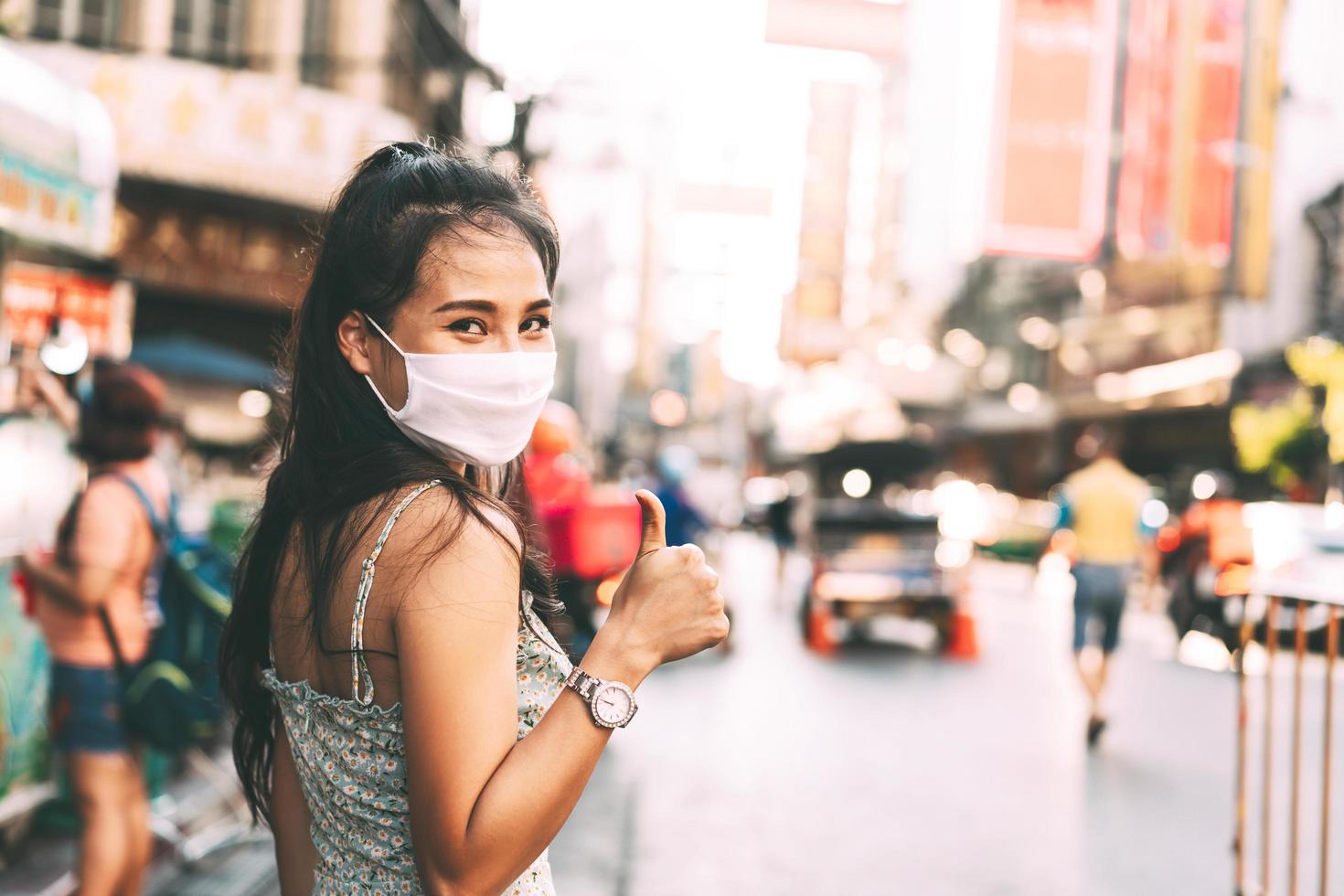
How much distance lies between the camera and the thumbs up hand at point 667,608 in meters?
1.52

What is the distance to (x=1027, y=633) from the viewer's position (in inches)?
590

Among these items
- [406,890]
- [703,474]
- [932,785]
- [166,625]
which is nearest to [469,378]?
[406,890]

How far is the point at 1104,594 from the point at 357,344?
8.13 meters

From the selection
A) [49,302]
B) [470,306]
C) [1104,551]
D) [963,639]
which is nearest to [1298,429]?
[963,639]

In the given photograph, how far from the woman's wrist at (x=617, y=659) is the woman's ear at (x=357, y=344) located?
0.51 m

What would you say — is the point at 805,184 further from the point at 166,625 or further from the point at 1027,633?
the point at 166,625

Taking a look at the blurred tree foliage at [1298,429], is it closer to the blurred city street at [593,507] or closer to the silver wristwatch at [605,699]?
the blurred city street at [593,507]

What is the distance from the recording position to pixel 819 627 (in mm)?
13617

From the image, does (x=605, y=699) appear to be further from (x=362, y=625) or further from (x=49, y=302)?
(x=49, y=302)

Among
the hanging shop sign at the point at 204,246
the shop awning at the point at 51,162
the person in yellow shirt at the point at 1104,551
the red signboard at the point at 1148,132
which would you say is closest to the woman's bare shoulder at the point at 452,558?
the shop awning at the point at 51,162

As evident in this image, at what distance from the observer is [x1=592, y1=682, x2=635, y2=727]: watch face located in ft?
4.77

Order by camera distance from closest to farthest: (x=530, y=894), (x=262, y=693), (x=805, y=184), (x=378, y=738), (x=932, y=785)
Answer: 1. (x=378, y=738)
2. (x=530, y=894)
3. (x=262, y=693)
4. (x=932, y=785)
5. (x=805, y=184)

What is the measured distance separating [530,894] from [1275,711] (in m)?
10.1

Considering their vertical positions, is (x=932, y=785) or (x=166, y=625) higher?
(x=166, y=625)
